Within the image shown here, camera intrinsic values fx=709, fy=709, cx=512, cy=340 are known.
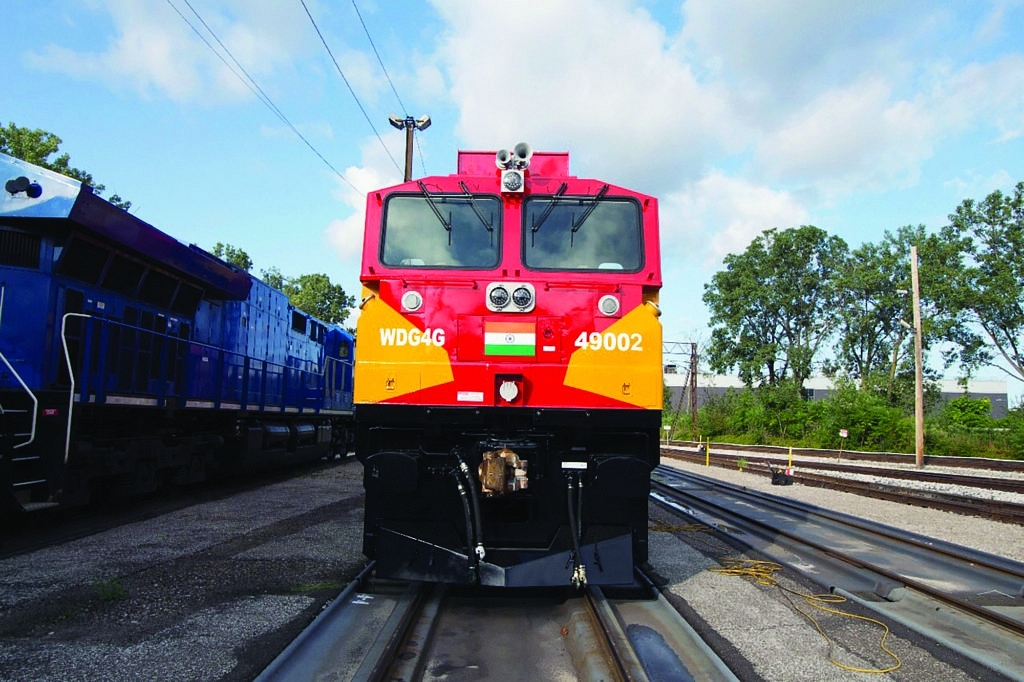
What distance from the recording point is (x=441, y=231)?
5941 millimetres

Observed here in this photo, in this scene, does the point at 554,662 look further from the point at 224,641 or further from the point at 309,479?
the point at 309,479

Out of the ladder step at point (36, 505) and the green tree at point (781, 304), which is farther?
the green tree at point (781, 304)

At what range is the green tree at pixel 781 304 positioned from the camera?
2181 inches

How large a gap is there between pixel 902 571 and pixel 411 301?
6321mm

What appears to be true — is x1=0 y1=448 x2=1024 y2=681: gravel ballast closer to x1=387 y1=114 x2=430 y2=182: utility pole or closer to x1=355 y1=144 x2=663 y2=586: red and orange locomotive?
x1=355 y1=144 x2=663 y2=586: red and orange locomotive

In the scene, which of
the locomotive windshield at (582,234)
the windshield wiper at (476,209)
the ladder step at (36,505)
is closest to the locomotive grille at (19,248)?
the ladder step at (36,505)

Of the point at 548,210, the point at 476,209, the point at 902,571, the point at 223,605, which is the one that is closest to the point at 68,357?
the point at 223,605

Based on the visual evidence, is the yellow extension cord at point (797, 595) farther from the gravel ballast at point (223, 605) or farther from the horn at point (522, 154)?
the horn at point (522, 154)

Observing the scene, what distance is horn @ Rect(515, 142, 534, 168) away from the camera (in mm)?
5906

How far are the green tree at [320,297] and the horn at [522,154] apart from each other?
48.7m

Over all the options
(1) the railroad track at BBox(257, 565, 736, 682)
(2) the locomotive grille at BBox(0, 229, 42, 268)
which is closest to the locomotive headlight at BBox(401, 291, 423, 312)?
(1) the railroad track at BBox(257, 565, 736, 682)

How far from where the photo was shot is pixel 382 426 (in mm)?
5551

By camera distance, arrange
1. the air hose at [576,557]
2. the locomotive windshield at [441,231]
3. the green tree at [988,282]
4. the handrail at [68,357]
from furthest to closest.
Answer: the green tree at [988,282] → the handrail at [68,357] → the locomotive windshield at [441,231] → the air hose at [576,557]

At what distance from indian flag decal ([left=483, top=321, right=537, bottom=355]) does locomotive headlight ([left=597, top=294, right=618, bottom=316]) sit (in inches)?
21.9
